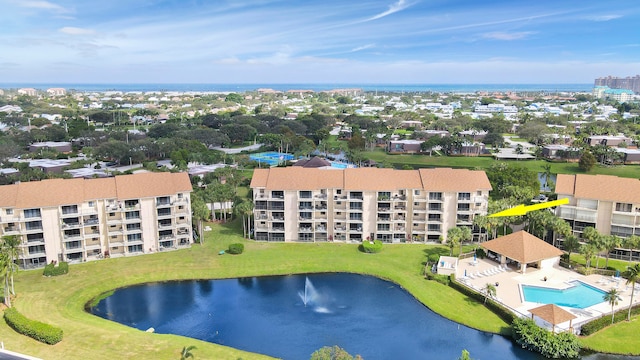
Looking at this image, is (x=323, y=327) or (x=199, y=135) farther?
(x=199, y=135)

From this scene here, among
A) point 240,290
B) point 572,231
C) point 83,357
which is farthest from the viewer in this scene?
point 572,231

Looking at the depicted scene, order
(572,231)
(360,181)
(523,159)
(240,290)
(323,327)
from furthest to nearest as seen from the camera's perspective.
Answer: (523,159)
(360,181)
(572,231)
(240,290)
(323,327)

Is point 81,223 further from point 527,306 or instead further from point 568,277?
point 568,277

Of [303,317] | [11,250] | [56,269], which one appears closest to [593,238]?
[303,317]

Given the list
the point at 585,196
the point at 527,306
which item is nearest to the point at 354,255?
the point at 527,306

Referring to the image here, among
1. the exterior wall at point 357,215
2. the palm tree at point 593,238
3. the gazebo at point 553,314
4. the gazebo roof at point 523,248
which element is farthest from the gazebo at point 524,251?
the gazebo at point 553,314

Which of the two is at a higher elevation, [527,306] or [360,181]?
[360,181]

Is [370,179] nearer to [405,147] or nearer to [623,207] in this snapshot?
[623,207]
